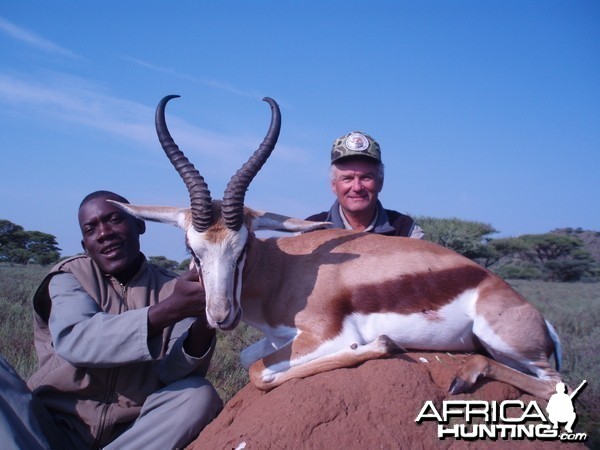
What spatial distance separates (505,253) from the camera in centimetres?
3322

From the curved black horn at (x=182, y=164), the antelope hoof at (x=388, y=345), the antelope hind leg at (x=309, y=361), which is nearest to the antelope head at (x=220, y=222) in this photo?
the curved black horn at (x=182, y=164)

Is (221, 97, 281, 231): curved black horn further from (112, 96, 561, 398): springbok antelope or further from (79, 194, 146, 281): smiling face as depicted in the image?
(79, 194, 146, 281): smiling face

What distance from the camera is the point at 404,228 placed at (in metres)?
6.64

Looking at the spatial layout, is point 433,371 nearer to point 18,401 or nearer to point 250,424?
point 250,424

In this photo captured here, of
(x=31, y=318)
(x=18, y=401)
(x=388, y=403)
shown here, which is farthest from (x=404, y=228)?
(x=31, y=318)

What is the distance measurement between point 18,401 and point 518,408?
3.41m

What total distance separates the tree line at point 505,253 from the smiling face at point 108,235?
1827cm

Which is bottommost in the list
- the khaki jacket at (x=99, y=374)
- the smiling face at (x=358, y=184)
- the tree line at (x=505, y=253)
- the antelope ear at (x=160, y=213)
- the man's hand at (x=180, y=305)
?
the tree line at (x=505, y=253)

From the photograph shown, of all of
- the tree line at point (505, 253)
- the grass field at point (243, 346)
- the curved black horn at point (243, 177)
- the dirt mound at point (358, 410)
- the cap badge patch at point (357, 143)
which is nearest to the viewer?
the dirt mound at point (358, 410)

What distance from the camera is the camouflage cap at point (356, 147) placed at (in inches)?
248

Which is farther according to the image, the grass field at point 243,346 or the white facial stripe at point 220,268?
the grass field at point 243,346

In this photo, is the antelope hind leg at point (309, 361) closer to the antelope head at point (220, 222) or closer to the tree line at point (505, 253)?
the antelope head at point (220, 222)

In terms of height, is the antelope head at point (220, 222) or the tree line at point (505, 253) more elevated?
the antelope head at point (220, 222)

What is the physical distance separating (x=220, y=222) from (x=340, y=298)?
1075 mm
